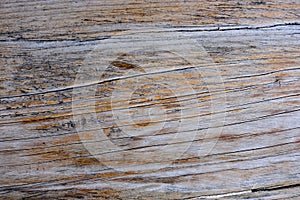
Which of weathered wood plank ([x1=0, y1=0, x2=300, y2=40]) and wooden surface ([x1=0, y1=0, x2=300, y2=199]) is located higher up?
weathered wood plank ([x1=0, y1=0, x2=300, y2=40])

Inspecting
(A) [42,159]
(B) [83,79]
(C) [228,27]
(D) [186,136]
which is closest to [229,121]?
(D) [186,136]

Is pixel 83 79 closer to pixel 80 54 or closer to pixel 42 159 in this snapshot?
pixel 80 54

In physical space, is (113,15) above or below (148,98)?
above

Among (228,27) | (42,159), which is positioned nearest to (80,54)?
(42,159)

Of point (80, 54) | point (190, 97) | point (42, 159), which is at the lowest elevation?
point (42, 159)

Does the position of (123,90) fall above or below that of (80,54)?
below

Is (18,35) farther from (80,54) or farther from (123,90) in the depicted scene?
A: (123,90)

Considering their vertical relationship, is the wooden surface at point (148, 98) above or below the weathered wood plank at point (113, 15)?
below
